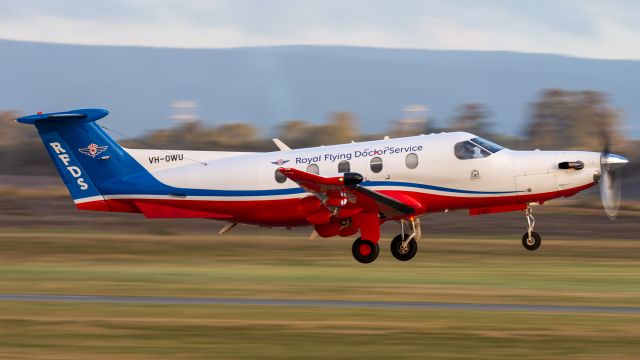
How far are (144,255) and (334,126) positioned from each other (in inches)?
2589

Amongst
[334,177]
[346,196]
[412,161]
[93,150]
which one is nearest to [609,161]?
[412,161]

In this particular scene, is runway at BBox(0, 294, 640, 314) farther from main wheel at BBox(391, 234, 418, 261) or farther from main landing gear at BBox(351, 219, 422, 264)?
main wheel at BBox(391, 234, 418, 261)

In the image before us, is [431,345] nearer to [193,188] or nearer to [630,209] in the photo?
[193,188]

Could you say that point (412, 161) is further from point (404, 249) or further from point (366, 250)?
point (404, 249)

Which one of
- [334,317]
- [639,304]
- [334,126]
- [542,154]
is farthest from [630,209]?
[334,126]

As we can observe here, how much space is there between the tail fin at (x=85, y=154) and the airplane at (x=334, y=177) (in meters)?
0.02

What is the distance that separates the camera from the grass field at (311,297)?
1274cm

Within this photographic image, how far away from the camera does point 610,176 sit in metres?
22.1

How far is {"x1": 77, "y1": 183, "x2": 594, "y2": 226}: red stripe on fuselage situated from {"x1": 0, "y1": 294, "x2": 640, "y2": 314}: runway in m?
5.29

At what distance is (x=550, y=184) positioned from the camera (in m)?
21.3

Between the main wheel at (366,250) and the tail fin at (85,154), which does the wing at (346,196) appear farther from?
the tail fin at (85,154)

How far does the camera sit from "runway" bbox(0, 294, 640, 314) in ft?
51.9

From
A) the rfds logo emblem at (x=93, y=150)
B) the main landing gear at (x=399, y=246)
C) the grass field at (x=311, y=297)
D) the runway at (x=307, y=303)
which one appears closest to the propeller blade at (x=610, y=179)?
the grass field at (x=311, y=297)

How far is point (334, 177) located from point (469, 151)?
125 inches
